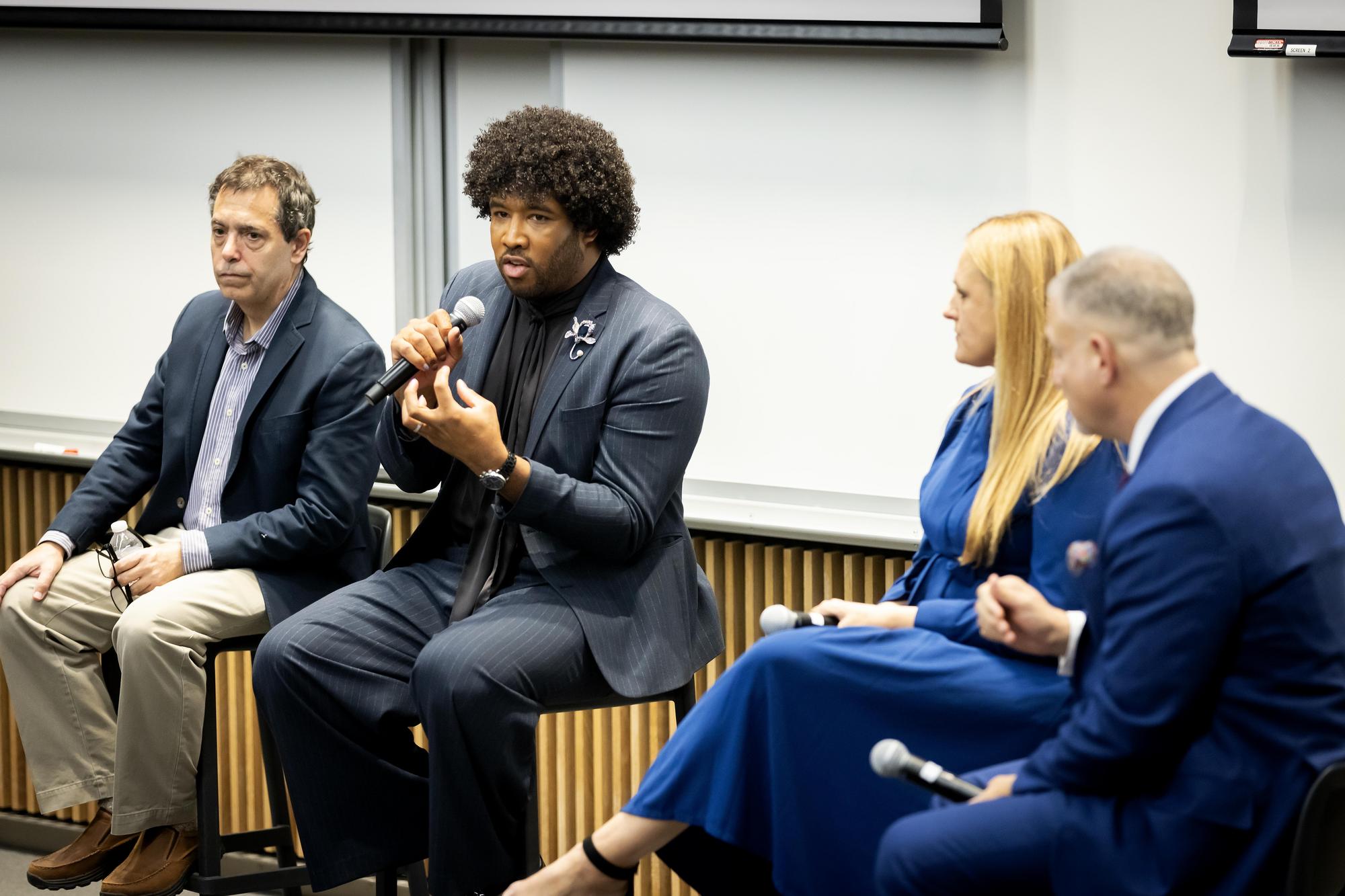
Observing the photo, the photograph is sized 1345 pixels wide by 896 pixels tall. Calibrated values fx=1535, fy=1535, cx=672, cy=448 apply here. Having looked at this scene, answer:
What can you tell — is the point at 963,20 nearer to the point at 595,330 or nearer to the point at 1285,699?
the point at 595,330

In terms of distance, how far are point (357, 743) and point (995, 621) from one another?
47.1 inches

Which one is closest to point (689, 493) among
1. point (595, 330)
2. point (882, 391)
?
point (882, 391)

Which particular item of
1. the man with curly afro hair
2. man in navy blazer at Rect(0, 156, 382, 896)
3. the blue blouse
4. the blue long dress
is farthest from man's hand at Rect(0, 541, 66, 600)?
the blue blouse

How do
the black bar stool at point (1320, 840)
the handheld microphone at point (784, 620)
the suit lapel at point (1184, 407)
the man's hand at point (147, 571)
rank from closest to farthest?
the black bar stool at point (1320, 840)
the suit lapel at point (1184, 407)
the handheld microphone at point (784, 620)
the man's hand at point (147, 571)

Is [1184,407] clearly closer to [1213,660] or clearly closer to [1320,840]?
[1213,660]

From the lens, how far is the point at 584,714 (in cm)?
344

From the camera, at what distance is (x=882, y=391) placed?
3.09 metres

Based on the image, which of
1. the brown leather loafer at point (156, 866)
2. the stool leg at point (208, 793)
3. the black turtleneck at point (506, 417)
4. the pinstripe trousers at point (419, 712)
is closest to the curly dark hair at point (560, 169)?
the black turtleneck at point (506, 417)

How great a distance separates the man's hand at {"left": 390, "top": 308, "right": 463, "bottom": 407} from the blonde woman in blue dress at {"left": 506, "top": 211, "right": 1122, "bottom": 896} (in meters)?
0.71

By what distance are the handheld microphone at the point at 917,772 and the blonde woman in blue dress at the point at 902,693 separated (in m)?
0.23

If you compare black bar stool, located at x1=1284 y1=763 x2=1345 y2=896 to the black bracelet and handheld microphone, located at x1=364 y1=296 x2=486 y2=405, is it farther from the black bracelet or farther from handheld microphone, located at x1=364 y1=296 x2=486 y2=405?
handheld microphone, located at x1=364 y1=296 x2=486 y2=405

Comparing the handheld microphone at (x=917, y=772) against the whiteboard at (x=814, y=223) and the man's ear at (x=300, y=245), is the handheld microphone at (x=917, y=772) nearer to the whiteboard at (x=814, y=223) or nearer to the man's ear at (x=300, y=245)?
the whiteboard at (x=814, y=223)

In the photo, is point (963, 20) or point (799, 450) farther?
point (799, 450)

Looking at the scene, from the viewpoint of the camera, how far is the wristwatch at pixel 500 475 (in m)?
2.41
